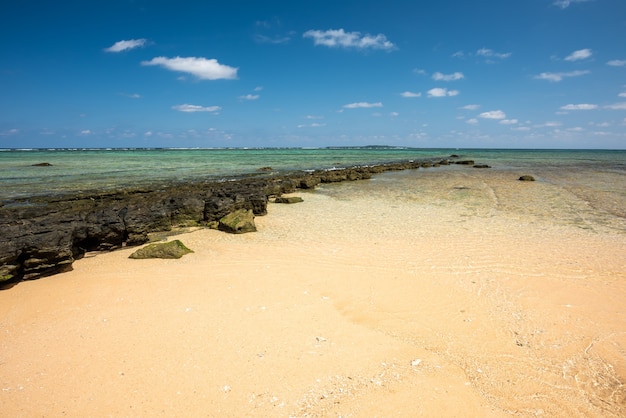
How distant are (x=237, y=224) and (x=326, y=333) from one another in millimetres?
6460

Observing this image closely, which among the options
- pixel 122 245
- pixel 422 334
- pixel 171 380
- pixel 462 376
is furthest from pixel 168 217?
pixel 462 376

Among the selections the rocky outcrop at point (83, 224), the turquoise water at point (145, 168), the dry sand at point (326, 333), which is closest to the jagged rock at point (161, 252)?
the dry sand at point (326, 333)

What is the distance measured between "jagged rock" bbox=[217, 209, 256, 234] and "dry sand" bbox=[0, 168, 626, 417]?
1.48m

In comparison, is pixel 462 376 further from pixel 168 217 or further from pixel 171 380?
pixel 168 217

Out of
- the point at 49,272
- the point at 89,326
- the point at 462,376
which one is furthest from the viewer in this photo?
the point at 49,272

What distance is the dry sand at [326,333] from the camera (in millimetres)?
3592

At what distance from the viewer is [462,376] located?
395cm

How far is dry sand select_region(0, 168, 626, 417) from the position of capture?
3592 mm

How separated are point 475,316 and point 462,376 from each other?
159 cm

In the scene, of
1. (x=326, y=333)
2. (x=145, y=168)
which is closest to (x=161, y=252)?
(x=326, y=333)

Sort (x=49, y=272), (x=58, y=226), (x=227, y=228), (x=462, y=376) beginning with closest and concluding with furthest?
(x=462, y=376)
(x=49, y=272)
(x=58, y=226)
(x=227, y=228)

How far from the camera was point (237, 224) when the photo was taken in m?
10.6

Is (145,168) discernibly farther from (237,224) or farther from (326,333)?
(326,333)

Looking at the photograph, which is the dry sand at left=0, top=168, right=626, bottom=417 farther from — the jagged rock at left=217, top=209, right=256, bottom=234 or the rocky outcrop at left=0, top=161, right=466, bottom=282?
the jagged rock at left=217, top=209, right=256, bottom=234
